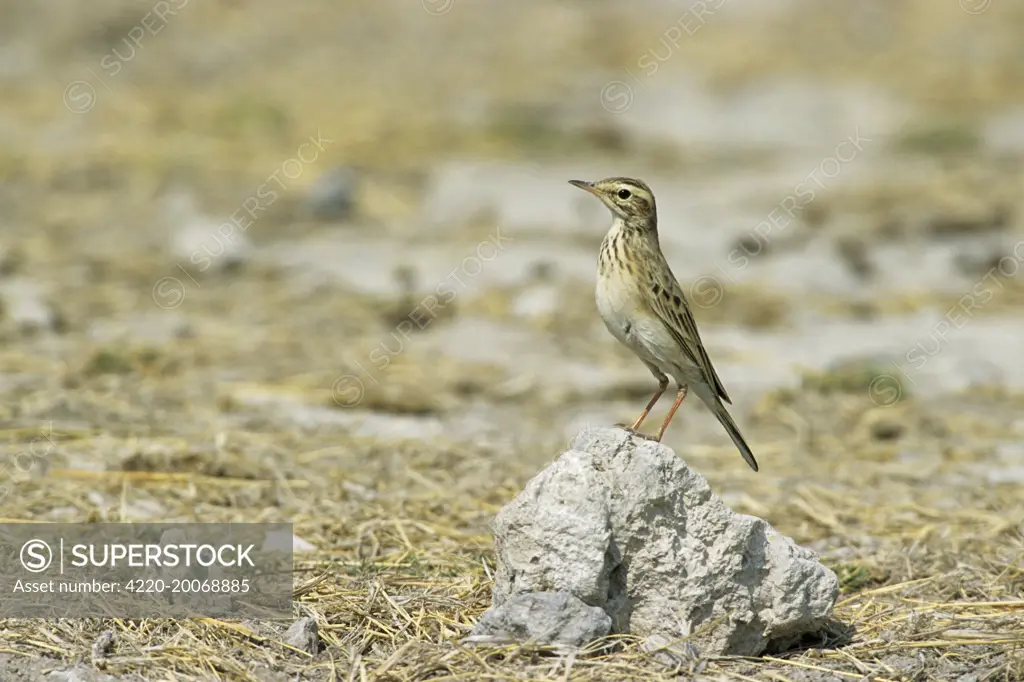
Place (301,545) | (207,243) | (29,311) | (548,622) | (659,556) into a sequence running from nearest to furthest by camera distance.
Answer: (548,622)
(659,556)
(301,545)
(29,311)
(207,243)

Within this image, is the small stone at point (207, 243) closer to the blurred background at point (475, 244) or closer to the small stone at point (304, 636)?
the blurred background at point (475, 244)

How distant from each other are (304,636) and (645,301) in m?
2.16

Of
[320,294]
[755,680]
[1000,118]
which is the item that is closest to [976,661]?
[755,680]

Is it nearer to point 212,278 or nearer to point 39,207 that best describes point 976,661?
point 212,278

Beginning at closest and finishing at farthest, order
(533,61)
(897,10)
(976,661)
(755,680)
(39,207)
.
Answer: (755,680)
(976,661)
(39,207)
(533,61)
(897,10)

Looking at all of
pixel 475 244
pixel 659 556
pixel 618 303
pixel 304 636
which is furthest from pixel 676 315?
pixel 475 244

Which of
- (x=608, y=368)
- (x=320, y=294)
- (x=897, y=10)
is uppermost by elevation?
(x=897, y=10)

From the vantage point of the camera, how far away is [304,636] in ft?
16.2

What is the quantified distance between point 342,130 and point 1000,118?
9137mm

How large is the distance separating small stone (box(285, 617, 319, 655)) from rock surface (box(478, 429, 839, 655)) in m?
0.62

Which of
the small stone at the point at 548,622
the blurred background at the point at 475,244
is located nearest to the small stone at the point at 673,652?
the small stone at the point at 548,622

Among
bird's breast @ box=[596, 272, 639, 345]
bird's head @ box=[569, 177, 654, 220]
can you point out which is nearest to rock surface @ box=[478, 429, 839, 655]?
bird's breast @ box=[596, 272, 639, 345]

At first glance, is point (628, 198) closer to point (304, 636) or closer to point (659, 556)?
point (659, 556)

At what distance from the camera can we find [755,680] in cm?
472
